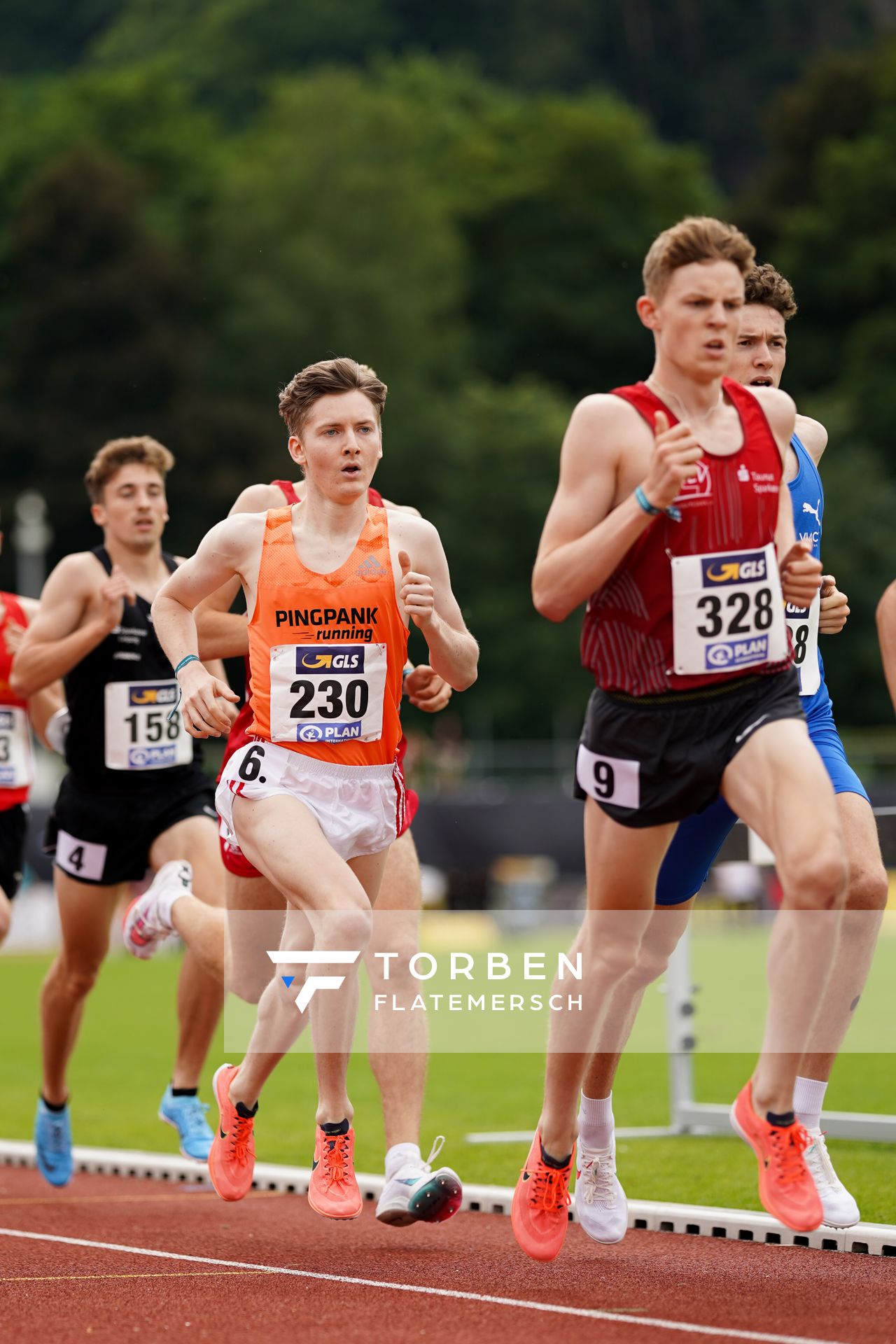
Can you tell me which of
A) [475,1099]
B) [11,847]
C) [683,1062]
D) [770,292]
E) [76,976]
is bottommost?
[475,1099]

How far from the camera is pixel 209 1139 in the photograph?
28.8ft

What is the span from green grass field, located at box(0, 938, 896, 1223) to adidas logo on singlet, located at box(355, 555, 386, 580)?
2943 mm

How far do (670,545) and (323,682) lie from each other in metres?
1.34

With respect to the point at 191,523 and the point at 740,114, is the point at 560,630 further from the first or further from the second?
the point at 740,114

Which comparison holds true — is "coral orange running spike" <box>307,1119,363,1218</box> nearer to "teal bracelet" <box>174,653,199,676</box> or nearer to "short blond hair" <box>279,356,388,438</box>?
"teal bracelet" <box>174,653,199,676</box>

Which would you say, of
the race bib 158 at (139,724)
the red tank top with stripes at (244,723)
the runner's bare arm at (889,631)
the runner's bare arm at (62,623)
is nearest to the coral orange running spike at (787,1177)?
the runner's bare arm at (889,631)

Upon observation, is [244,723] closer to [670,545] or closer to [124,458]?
[670,545]

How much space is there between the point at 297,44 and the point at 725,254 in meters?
73.3

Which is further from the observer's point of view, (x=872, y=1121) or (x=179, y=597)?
(x=872, y=1121)

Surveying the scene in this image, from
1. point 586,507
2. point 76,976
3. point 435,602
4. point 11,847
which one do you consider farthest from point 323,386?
point 11,847

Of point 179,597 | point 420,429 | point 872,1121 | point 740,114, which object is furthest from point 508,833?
point 740,114

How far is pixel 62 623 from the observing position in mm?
8961

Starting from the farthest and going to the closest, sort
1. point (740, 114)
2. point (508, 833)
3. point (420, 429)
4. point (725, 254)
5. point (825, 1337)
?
1. point (740, 114)
2. point (420, 429)
3. point (508, 833)
4. point (725, 254)
5. point (825, 1337)

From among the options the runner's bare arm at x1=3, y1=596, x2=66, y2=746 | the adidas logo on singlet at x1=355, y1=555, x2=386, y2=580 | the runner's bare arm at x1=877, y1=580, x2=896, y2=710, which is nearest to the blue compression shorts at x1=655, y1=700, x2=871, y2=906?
the runner's bare arm at x1=877, y1=580, x2=896, y2=710
